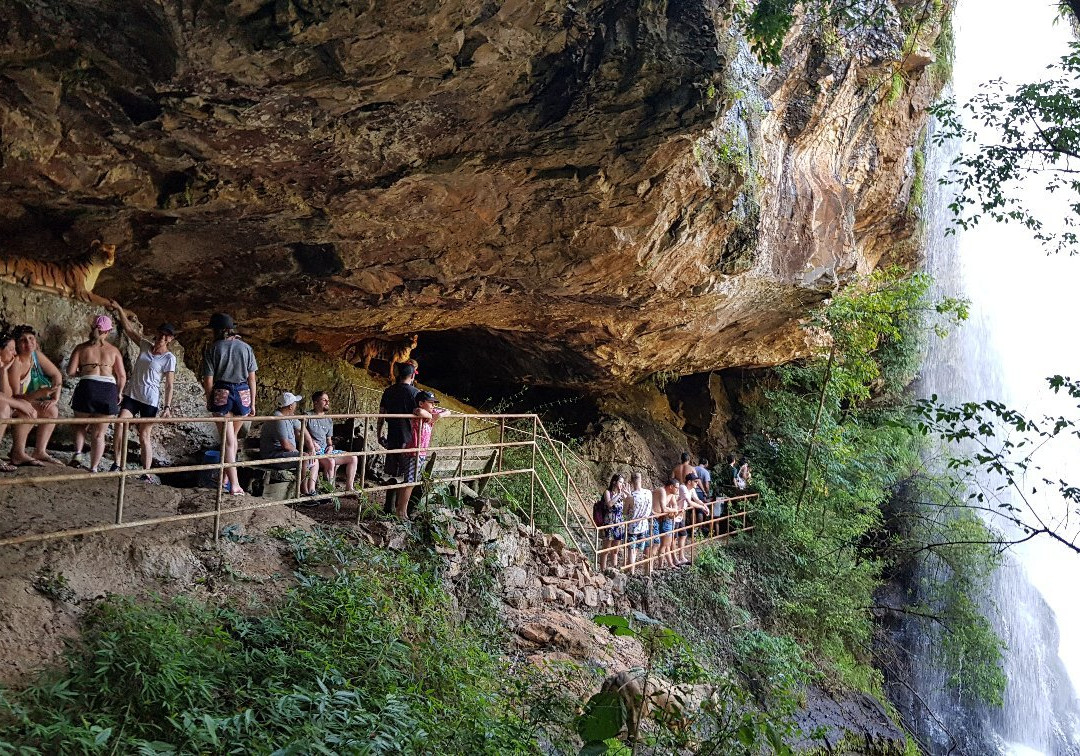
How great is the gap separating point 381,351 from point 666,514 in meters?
5.97

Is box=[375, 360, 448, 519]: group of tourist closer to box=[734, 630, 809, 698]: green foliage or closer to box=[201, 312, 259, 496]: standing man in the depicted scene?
box=[201, 312, 259, 496]: standing man

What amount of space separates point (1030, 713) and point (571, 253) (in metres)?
16.1

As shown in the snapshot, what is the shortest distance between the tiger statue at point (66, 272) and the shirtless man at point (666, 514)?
282 inches

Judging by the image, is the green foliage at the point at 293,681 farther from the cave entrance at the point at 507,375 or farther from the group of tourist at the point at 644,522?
the cave entrance at the point at 507,375

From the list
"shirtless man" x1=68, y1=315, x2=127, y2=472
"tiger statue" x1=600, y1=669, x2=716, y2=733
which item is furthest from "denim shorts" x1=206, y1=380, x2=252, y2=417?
"tiger statue" x1=600, y1=669, x2=716, y2=733

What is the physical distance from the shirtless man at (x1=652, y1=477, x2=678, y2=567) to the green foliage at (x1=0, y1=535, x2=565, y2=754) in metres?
5.35

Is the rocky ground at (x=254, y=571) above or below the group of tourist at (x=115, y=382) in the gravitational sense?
below

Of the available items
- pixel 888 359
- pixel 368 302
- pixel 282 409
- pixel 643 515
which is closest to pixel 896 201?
pixel 888 359

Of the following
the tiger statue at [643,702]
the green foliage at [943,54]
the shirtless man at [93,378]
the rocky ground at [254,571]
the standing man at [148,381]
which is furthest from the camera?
the green foliage at [943,54]

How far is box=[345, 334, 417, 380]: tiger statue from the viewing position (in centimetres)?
1332

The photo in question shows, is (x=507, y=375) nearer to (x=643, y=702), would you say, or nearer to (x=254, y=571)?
(x=254, y=571)

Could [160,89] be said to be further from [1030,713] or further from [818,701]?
[1030,713]

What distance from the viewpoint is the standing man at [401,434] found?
6672 mm

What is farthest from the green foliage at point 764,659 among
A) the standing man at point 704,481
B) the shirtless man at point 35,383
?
the shirtless man at point 35,383
